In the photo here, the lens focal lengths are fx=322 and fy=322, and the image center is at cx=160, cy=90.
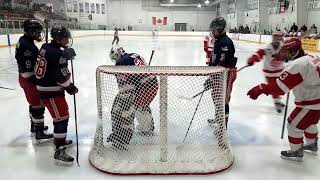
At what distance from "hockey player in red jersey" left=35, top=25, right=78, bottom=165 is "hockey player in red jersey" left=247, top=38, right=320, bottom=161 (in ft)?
4.61

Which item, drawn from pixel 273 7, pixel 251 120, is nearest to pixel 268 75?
pixel 251 120

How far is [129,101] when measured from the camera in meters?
2.57

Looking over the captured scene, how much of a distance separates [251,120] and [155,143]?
4.73ft

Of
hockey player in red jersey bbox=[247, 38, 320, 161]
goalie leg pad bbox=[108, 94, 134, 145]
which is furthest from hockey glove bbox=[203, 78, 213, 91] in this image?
goalie leg pad bbox=[108, 94, 134, 145]

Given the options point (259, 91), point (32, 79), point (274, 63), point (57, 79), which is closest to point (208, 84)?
point (259, 91)

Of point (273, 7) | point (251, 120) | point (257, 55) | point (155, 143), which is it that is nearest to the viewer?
point (155, 143)

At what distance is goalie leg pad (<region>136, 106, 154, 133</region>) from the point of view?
2749 millimetres

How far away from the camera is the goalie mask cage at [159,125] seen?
94.3 inches

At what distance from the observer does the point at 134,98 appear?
2555mm

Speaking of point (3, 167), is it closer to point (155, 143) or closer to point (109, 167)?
point (109, 167)

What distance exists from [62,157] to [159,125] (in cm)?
80

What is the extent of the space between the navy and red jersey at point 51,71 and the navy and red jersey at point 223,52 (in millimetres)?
1349

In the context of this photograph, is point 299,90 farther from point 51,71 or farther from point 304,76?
point 51,71

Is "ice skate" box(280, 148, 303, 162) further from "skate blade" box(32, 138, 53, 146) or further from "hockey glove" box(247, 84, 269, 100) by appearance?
"skate blade" box(32, 138, 53, 146)
